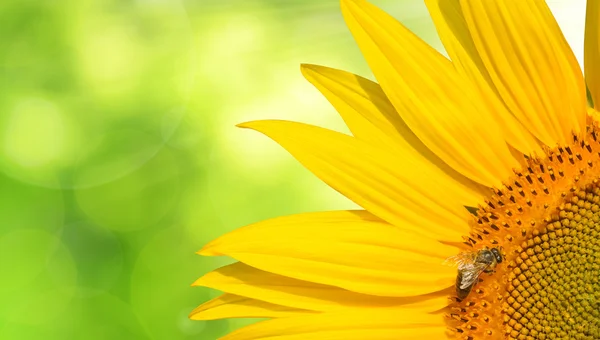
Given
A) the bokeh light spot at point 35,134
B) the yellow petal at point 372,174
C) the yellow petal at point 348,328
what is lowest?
the yellow petal at point 348,328

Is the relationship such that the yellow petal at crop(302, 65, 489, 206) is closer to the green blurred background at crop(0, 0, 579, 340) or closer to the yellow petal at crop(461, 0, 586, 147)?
the yellow petal at crop(461, 0, 586, 147)

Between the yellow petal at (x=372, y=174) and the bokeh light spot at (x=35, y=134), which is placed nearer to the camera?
the yellow petal at (x=372, y=174)

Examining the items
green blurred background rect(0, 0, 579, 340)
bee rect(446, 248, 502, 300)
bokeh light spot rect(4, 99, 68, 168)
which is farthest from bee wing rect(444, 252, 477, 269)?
bokeh light spot rect(4, 99, 68, 168)

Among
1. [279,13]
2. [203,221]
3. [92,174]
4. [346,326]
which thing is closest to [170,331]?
[203,221]

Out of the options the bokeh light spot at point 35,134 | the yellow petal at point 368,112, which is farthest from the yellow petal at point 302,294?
the bokeh light spot at point 35,134

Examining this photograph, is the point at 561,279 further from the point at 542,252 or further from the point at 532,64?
the point at 532,64

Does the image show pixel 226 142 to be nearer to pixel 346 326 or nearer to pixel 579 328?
pixel 346 326

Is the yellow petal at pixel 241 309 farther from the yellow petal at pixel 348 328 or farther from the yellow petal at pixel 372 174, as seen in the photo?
the yellow petal at pixel 372 174
